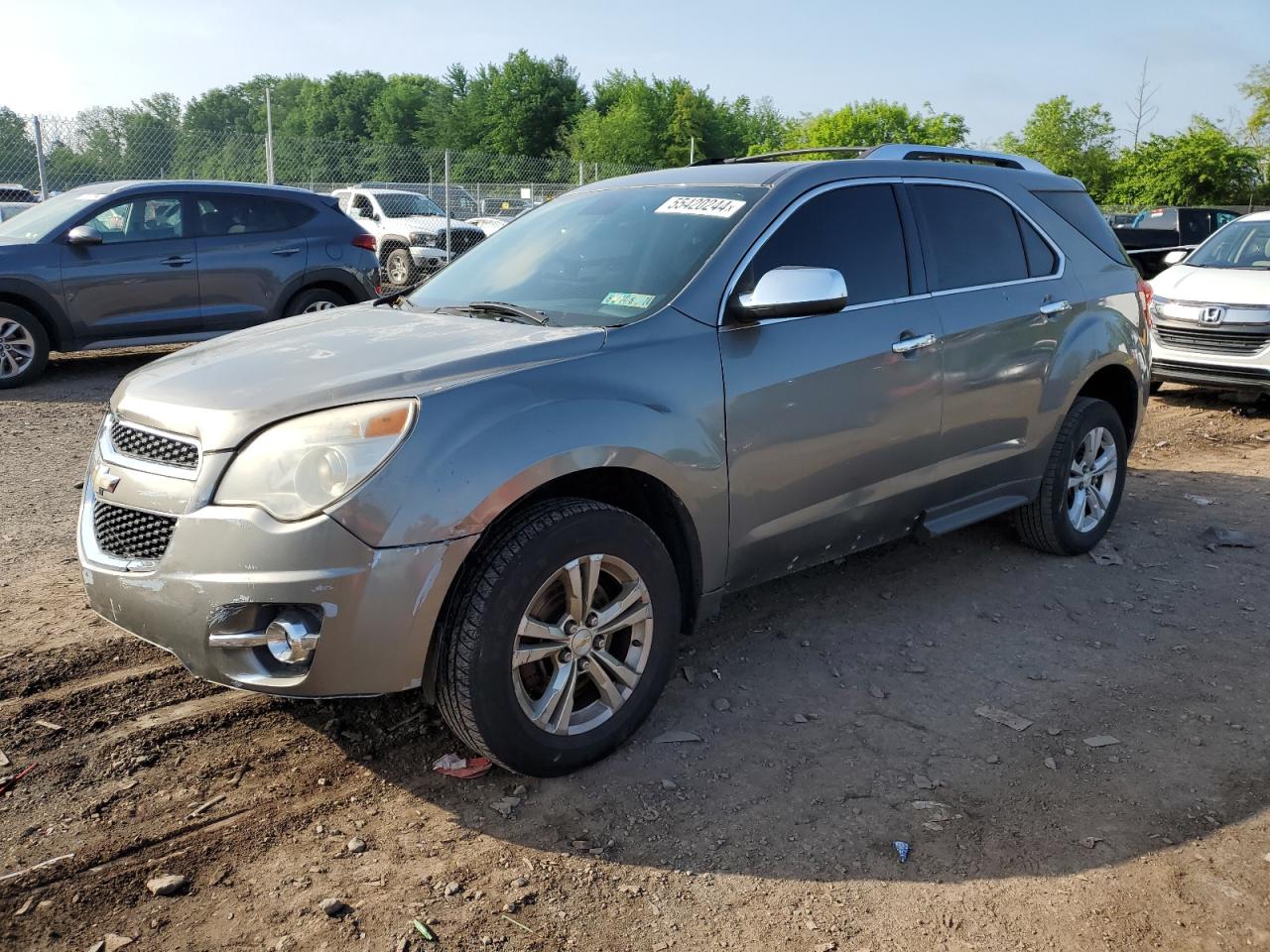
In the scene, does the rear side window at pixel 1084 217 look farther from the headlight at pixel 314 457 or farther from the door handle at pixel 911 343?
the headlight at pixel 314 457

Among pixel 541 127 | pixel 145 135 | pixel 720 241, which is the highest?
pixel 541 127

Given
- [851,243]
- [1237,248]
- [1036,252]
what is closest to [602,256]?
[851,243]

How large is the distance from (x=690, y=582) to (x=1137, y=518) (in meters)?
3.74

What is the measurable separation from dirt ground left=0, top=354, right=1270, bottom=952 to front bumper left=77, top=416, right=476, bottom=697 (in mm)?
492

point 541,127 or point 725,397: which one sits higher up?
point 541,127

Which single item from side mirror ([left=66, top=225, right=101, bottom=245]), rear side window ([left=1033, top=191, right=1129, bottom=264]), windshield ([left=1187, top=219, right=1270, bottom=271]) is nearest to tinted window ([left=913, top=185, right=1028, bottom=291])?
rear side window ([left=1033, top=191, right=1129, bottom=264])

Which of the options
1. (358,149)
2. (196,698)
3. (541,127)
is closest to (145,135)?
(358,149)

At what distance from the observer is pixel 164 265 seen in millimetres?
9531

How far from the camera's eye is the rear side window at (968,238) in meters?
4.41

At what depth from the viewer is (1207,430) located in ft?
28.5

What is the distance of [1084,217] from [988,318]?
4.27ft

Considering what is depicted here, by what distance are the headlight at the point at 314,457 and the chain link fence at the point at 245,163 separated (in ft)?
24.3

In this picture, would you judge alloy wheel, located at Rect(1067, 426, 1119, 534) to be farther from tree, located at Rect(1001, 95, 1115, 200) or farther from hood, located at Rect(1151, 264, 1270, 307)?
tree, located at Rect(1001, 95, 1115, 200)

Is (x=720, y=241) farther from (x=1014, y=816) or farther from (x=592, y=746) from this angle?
(x=1014, y=816)
